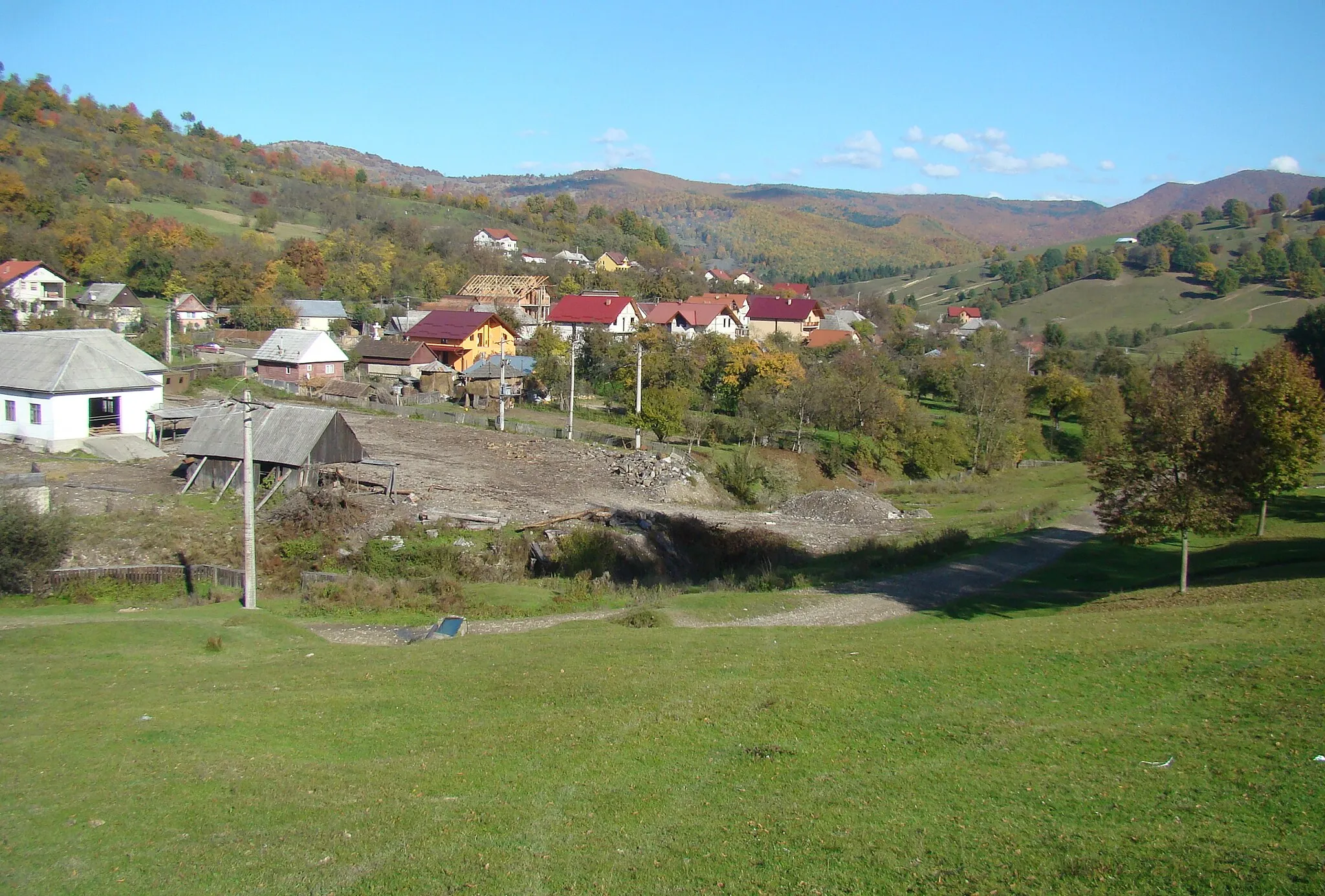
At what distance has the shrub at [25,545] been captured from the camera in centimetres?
1802

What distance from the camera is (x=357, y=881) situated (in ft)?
23.2

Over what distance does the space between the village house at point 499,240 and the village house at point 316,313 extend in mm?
36572

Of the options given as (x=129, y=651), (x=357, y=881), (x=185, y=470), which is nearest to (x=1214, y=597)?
(x=357, y=881)

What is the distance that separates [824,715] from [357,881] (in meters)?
6.21

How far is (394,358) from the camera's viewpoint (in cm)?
5909

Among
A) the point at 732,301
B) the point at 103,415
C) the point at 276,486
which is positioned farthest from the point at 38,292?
the point at 732,301

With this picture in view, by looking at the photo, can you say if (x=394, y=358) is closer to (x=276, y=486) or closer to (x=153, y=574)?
(x=276, y=486)

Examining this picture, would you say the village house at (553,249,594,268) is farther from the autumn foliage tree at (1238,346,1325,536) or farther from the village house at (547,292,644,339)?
the autumn foliage tree at (1238,346,1325,536)

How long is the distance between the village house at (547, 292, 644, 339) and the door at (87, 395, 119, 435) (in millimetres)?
46750

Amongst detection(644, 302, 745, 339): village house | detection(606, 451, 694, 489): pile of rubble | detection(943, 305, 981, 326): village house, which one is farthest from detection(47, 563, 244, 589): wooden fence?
detection(943, 305, 981, 326): village house

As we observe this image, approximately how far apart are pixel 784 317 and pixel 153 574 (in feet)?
254

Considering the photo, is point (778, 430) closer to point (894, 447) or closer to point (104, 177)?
point (894, 447)

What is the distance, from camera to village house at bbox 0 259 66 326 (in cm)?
6812

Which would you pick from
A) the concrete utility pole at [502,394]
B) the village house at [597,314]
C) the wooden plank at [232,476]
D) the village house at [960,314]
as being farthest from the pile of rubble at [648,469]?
the village house at [960,314]
